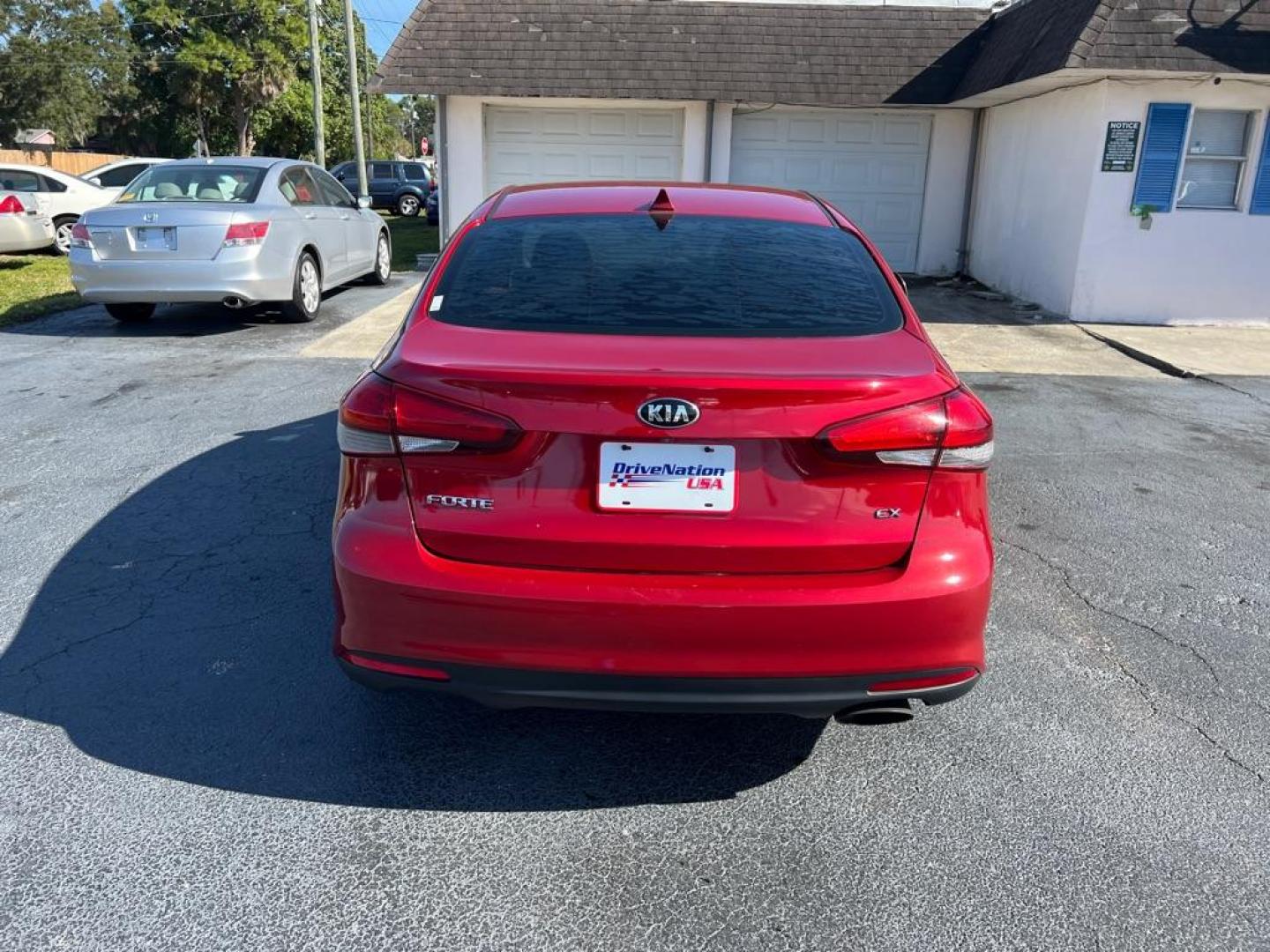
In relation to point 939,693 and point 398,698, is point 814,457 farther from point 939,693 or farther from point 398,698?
point 398,698

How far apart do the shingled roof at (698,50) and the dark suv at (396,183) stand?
1431 cm

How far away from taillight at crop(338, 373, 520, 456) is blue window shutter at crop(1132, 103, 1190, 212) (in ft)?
35.7

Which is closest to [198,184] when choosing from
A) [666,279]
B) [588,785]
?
[666,279]

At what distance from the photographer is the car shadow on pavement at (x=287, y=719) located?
2.82m

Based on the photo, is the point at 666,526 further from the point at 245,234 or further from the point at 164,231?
the point at 164,231

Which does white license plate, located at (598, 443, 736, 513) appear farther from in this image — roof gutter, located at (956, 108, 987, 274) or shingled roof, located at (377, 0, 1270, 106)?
roof gutter, located at (956, 108, 987, 274)

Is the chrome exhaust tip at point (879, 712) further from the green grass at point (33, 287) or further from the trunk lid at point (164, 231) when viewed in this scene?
the green grass at point (33, 287)

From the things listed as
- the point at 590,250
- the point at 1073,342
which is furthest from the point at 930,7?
the point at 590,250

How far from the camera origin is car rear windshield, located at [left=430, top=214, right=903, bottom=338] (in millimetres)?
2715

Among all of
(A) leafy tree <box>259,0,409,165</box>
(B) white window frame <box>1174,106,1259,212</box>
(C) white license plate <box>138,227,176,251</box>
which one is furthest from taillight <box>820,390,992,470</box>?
(A) leafy tree <box>259,0,409,165</box>

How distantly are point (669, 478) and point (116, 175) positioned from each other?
17.7 meters

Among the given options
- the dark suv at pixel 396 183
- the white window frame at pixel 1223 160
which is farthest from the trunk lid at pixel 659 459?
the dark suv at pixel 396 183

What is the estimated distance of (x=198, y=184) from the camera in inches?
369

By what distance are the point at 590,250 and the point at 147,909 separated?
217 centimetres
